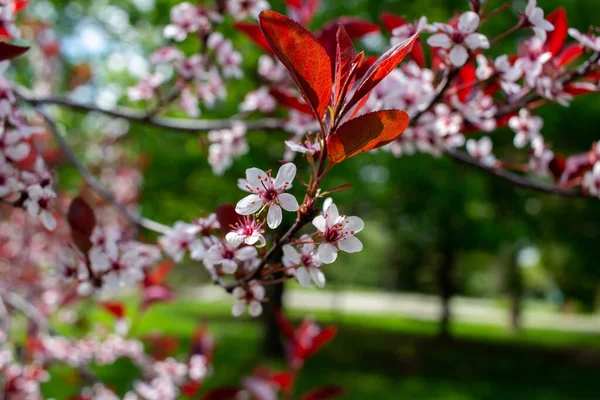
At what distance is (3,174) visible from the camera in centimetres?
A: 85

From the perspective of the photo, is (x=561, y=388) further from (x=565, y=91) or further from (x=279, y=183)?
(x=279, y=183)

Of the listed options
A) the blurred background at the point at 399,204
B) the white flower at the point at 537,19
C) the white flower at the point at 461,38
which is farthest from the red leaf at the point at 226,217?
the blurred background at the point at 399,204

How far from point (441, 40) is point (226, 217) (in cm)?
44

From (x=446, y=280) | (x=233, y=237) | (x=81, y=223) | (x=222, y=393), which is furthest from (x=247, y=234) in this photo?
(x=446, y=280)

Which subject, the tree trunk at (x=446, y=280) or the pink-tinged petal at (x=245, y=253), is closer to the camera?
the pink-tinged petal at (x=245, y=253)

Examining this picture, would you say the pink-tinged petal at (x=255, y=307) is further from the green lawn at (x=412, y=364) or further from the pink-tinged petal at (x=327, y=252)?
the green lawn at (x=412, y=364)

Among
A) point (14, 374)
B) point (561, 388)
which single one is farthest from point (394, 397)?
point (14, 374)

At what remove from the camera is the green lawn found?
19.9 ft

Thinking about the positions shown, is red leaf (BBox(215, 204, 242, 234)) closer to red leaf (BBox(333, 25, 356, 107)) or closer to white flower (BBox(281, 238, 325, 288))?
white flower (BBox(281, 238, 325, 288))

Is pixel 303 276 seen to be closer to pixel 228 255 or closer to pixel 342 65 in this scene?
pixel 228 255

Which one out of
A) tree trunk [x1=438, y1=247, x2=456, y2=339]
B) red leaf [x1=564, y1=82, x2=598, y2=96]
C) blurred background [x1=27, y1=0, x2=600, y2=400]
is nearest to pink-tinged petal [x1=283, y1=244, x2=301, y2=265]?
red leaf [x1=564, y1=82, x2=598, y2=96]

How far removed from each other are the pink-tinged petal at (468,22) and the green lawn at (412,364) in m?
5.03

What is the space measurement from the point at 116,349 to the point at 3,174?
5.13 feet

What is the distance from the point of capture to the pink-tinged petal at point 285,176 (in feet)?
1.87
